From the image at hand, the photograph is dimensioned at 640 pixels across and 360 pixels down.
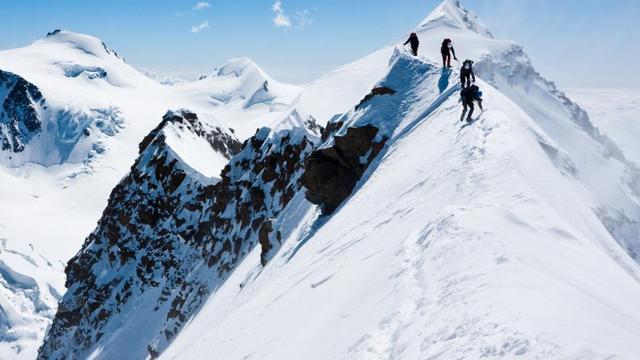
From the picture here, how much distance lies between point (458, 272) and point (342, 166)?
22.4m

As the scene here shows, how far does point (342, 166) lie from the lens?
33219 mm

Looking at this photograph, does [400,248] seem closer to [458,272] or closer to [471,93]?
[458,272]

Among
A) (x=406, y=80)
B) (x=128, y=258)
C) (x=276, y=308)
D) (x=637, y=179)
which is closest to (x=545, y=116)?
(x=637, y=179)

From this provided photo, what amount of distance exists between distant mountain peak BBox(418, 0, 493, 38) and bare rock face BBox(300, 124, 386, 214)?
4699 inches

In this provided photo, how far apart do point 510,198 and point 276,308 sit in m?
9.47

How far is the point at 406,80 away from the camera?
119 feet

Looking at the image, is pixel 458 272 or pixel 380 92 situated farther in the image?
pixel 380 92

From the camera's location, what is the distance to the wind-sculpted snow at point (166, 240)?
59562 millimetres

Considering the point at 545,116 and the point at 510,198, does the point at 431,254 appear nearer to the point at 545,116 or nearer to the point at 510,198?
the point at 510,198

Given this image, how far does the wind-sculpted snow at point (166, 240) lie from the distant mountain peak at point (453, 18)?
86.6 meters

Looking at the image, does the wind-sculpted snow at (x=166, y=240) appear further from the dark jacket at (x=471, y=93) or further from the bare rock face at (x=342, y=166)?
the dark jacket at (x=471, y=93)

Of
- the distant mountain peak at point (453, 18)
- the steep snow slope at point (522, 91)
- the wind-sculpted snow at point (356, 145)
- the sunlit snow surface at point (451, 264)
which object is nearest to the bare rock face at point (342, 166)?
the wind-sculpted snow at point (356, 145)

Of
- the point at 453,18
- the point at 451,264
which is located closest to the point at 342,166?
the point at 451,264

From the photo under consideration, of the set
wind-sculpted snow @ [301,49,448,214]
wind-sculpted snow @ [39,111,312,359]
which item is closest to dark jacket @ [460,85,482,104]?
wind-sculpted snow @ [301,49,448,214]
